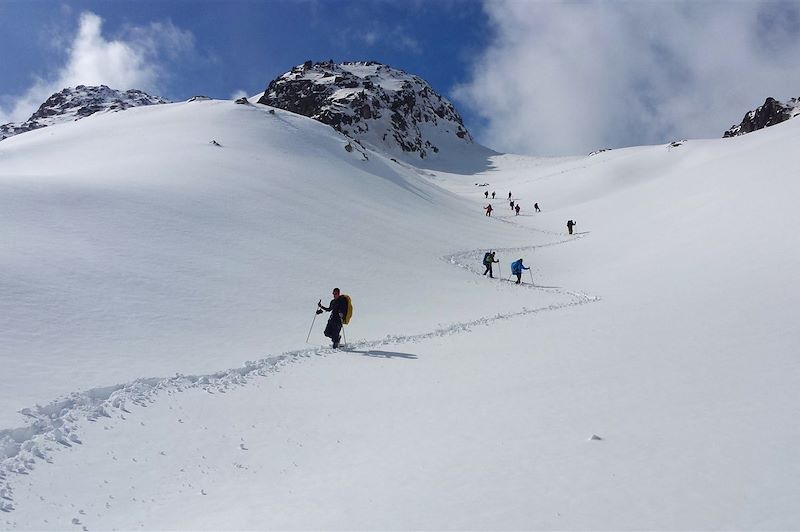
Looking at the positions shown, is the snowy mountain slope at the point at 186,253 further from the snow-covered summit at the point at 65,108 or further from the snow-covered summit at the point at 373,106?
the snow-covered summit at the point at 65,108

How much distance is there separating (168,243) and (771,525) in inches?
831

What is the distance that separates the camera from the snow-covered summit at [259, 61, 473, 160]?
143m

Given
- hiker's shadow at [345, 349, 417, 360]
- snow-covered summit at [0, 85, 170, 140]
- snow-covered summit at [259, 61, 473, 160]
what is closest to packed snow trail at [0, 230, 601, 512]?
hiker's shadow at [345, 349, 417, 360]

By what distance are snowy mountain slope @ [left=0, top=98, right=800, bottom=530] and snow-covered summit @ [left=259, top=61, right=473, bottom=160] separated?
113m

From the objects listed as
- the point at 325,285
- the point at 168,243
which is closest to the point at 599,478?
the point at 325,285

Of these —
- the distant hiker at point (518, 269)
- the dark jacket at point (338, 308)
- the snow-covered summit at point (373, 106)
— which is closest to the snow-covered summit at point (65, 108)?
the snow-covered summit at point (373, 106)

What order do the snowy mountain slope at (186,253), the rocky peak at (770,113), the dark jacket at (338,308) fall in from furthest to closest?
the rocky peak at (770,113)
the dark jacket at (338,308)
the snowy mountain slope at (186,253)

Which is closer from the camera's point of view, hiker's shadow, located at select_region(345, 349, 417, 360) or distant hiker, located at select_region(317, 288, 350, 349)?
hiker's shadow, located at select_region(345, 349, 417, 360)

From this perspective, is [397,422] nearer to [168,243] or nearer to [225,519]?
[225,519]

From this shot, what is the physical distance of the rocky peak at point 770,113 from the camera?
120 metres

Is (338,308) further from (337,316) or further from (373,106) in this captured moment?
(373,106)

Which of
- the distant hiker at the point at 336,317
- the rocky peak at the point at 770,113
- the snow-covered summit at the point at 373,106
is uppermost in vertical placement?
the snow-covered summit at the point at 373,106

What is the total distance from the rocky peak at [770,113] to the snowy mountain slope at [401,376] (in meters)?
114

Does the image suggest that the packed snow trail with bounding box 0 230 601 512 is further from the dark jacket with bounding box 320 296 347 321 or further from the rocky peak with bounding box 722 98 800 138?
the rocky peak with bounding box 722 98 800 138
